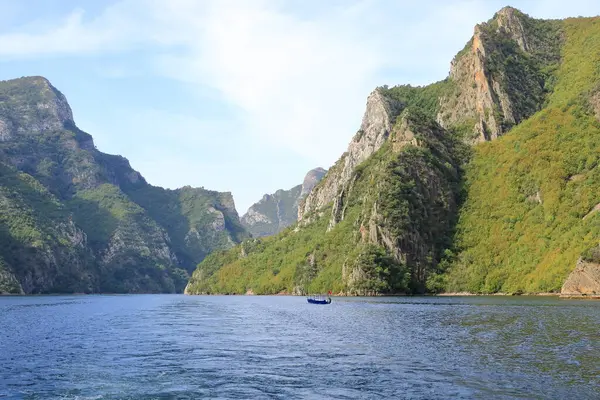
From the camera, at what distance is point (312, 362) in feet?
168

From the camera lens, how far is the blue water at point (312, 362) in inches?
1538

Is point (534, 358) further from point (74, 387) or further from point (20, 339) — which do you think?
point (20, 339)

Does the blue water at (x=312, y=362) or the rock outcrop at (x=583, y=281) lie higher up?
the rock outcrop at (x=583, y=281)

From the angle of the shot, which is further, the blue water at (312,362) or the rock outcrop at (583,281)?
the rock outcrop at (583,281)

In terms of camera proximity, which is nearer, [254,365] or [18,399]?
[18,399]

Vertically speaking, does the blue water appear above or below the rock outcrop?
below

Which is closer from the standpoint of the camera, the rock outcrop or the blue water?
the blue water

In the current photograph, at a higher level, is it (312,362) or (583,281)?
(583,281)

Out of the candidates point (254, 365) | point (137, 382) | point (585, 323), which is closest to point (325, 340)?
point (254, 365)

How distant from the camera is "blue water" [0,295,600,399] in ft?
128

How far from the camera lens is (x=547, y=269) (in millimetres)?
190875

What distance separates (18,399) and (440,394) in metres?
27.7

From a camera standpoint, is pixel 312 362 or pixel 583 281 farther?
pixel 583 281

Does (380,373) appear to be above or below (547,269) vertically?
below
